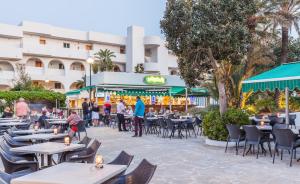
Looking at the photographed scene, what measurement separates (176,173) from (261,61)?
13.9m

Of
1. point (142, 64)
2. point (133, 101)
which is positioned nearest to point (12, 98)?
point (133, 101)

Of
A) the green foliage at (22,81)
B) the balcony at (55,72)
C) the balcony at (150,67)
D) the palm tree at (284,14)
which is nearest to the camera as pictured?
the palm tree at (284,14)

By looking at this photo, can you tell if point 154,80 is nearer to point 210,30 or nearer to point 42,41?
point 210,30

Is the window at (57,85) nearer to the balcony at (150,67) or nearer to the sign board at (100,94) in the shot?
the balcony at (150,67)

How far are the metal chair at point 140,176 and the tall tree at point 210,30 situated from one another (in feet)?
26.6

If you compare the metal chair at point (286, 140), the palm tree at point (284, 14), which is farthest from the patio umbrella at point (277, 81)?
the palm tree at point (284, 14)

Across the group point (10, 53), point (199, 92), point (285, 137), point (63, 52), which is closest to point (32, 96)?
point (10, 53)

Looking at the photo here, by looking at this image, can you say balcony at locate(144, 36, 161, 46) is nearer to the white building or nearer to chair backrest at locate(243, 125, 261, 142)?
the white building

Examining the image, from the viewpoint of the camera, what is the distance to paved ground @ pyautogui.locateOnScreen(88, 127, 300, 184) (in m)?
→ 7.19

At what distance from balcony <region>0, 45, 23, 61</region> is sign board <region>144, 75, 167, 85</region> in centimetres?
1835

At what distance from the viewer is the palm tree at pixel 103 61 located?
4320 centimetres

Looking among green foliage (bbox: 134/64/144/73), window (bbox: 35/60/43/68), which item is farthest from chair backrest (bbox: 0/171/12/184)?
window (bbox: 35/60/43/68)

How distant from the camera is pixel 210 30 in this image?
38.7 feet

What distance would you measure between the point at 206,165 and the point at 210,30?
5006 mm
